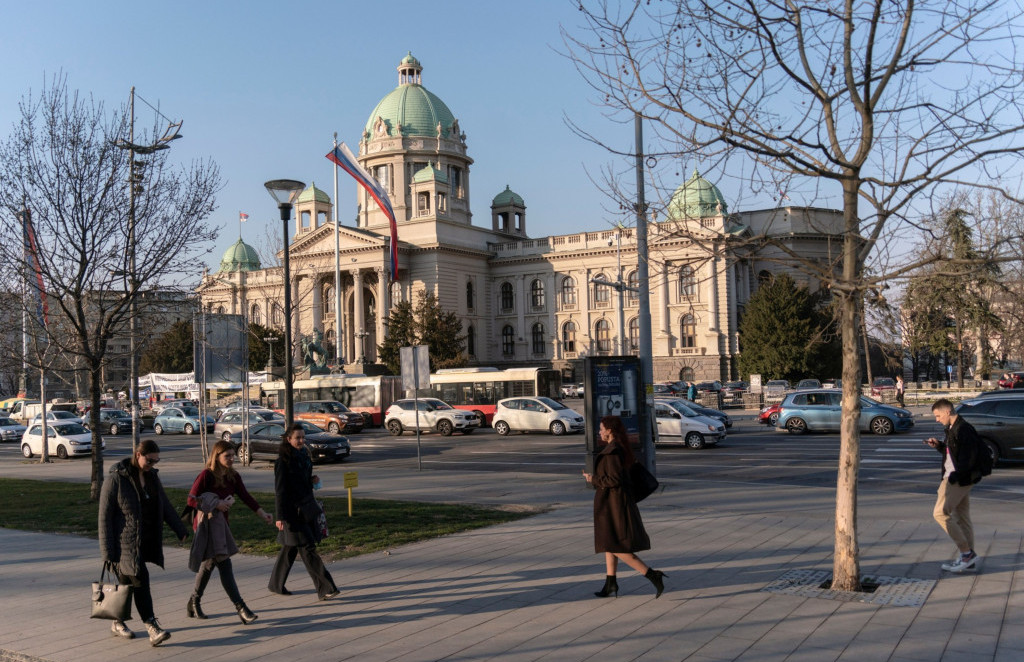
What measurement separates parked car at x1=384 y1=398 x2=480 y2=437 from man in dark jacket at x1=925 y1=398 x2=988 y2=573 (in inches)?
1192

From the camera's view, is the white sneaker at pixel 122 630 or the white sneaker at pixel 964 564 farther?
the white sneaker at pixel 964 564

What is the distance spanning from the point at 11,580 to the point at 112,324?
747cm

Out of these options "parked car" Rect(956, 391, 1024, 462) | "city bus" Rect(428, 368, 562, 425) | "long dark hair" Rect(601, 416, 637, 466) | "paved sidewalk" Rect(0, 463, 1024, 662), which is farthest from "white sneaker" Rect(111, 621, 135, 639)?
"city bus" Rect(428, 368, 562, 425)

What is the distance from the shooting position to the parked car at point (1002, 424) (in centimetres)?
1962

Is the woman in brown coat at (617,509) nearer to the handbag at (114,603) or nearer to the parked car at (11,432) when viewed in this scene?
the handbag at (114,603)

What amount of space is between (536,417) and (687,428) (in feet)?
30.0

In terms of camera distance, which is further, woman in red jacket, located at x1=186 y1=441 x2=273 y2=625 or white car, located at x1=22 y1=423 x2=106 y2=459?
white car, located at x1=22 y1=423 x2=106 y2=459

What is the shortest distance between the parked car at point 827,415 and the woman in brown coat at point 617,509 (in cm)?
2364

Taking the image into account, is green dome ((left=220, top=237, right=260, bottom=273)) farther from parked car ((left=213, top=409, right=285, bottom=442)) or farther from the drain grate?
the drain grate

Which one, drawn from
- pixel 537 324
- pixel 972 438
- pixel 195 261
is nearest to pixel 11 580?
pixel 195 261

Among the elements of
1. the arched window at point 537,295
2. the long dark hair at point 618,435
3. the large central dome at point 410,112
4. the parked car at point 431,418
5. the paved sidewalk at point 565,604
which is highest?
the large central dome at point 410,112

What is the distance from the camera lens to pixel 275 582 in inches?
350

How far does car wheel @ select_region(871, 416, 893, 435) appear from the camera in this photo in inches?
1149

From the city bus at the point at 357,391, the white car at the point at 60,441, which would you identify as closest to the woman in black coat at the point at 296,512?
the white car at the point at 60,441
